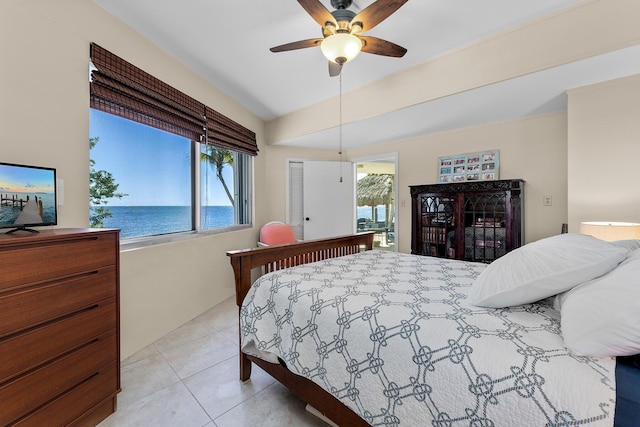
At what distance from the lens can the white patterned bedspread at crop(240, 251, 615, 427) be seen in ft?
2.36

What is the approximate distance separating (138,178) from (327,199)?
274cm

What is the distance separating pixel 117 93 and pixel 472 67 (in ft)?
9.01

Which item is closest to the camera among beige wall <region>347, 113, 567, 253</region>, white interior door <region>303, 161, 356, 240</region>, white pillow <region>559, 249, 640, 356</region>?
white pillow <region>559, 249, 640, 356</region>

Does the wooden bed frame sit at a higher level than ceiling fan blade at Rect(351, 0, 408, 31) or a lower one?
lower

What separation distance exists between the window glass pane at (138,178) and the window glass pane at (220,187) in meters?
0.16

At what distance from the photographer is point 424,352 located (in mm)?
924

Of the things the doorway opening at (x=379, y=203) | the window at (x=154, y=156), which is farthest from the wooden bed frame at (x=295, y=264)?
the doorway opening at (x=379, y=203)

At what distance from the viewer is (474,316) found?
1025mm

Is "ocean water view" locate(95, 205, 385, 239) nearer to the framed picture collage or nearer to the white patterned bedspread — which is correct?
the white patterned bedspread

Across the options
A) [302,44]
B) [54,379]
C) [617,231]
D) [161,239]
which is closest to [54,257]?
[54,379]

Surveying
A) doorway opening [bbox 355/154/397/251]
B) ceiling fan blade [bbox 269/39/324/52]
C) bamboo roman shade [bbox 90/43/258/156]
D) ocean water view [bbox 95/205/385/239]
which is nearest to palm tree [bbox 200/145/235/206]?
bamboo roman shade [bbox 90/43/258/156]

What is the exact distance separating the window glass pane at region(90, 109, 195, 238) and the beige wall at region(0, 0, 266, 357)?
8.2 inches

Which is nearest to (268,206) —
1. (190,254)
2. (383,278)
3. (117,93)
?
(190,254)

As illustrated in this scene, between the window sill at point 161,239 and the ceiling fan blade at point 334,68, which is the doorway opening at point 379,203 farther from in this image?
the ceiling fan blade at point 334,68
